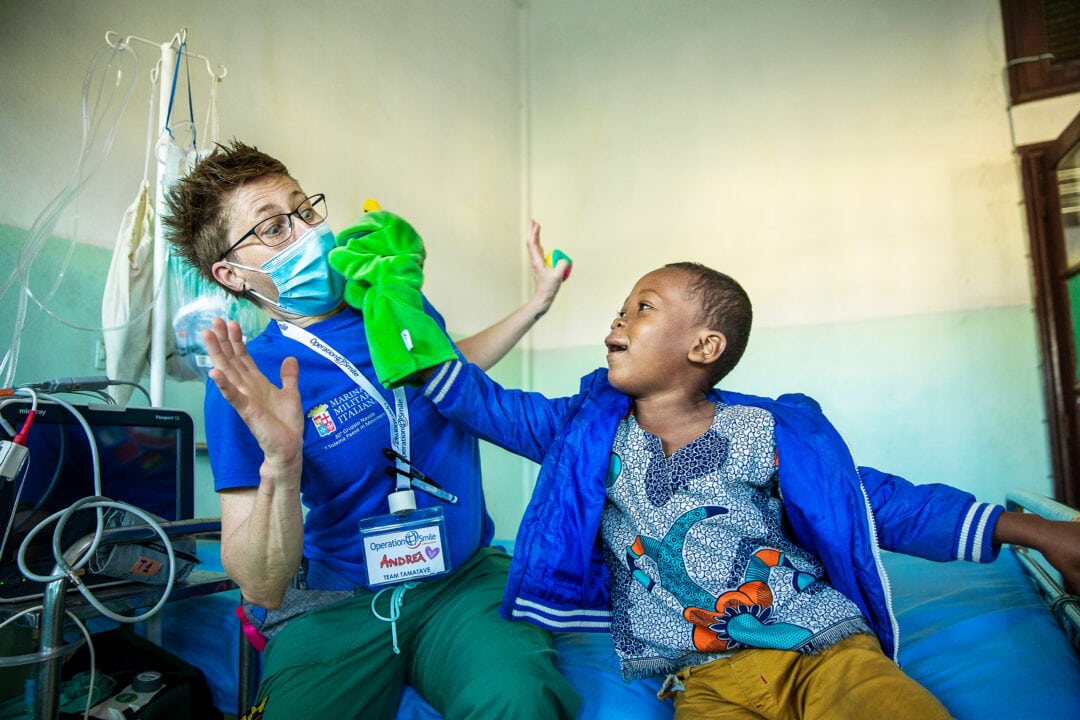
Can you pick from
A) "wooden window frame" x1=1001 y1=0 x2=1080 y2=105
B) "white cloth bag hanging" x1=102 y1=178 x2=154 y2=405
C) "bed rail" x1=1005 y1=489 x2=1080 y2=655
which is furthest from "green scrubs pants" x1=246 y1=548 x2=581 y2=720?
"wooden window frame" x1=1001 y1=0 x2=1080 y2=105

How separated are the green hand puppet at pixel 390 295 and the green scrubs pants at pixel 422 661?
0.43 m

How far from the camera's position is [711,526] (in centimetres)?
115

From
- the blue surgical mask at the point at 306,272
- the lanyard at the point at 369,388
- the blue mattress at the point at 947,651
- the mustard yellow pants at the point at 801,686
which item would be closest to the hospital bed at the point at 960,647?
the blue mattress at the point at 947,651

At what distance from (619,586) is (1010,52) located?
11.9 feet

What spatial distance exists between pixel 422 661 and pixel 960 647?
1.03 meters

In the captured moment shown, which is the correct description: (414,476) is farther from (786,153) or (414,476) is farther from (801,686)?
(786,153)

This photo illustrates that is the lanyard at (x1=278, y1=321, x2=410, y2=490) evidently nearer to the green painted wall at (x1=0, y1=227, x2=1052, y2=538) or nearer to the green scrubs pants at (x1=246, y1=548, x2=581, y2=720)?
the green scrubs pants at (x1=246, y1=548, x2=581, y2=720)

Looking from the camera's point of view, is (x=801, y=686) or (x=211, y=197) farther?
(x=211, y=197)

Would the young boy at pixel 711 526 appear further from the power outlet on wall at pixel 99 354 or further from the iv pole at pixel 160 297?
the power outlet on wall at pixel 99 354

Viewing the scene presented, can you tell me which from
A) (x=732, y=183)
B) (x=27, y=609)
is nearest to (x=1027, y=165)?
(x=732, y=183)

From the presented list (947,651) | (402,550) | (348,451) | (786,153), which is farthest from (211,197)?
(786,153)

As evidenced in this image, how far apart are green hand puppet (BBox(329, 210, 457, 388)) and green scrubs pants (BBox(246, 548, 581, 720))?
1.41 feet

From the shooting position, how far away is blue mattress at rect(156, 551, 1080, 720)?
1083mm

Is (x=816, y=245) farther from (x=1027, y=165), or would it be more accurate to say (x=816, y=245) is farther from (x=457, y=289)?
(x=457, y=289)
